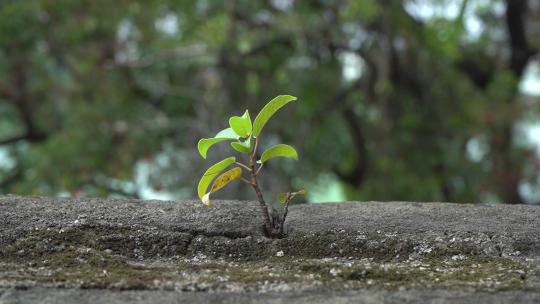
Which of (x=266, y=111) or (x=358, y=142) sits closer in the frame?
(x=266, y=111)

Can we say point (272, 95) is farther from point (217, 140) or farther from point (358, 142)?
point (217, 140)

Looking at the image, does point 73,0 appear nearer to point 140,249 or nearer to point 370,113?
point 370,113

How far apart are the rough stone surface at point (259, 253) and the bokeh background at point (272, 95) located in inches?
161

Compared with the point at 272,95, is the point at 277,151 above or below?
below

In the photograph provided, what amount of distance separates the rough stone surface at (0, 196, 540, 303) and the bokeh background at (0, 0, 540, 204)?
4.08 metres

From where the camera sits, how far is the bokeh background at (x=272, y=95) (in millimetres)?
6125

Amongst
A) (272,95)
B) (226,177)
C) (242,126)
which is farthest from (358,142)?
(242,126)

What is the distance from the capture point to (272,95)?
257 inches

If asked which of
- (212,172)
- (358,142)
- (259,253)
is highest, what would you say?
(358,142)

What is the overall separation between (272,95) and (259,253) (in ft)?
16.8

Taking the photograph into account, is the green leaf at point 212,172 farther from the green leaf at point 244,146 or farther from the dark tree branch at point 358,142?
the dark tree branch at point 358,142

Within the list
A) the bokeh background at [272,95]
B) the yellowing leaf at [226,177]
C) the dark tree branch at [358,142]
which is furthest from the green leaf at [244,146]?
the dark tree branch at [358,142]

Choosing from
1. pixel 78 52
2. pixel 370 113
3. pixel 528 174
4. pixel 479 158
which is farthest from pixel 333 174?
pixel 78 52

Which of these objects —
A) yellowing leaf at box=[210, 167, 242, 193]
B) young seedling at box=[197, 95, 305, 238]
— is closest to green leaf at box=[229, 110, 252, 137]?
young seedling at box=[197, 95, 305, 238]
